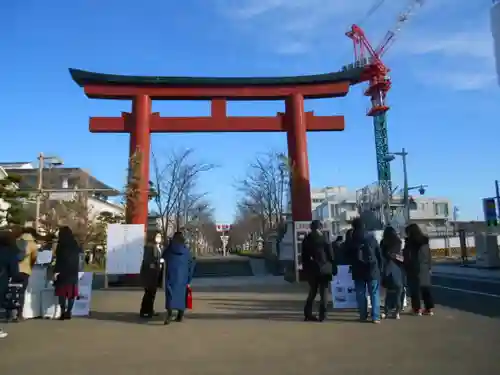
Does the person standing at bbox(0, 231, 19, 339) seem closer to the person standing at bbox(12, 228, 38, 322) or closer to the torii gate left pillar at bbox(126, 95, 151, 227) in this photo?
the person standing at bbox(12, 228, 38, 322)

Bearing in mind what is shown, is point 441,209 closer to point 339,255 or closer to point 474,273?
point 474,273

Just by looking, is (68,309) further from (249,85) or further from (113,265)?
(249,85)

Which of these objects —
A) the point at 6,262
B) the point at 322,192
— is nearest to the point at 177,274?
the point at 6,262

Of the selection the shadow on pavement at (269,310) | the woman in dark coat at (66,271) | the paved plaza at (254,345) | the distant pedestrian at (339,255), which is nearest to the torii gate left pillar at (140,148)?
the shadow on pavement at (269,310)

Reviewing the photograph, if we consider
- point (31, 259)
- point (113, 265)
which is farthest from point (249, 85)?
point (31, 259)

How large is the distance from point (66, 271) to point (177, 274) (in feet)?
6.76

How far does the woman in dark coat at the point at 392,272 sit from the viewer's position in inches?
323

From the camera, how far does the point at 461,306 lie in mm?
10055

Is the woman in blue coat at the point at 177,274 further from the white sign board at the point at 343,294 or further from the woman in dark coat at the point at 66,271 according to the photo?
the white sign board at the point at 343,294

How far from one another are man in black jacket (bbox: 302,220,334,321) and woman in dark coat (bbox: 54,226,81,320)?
414 cm

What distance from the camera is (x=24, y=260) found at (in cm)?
855

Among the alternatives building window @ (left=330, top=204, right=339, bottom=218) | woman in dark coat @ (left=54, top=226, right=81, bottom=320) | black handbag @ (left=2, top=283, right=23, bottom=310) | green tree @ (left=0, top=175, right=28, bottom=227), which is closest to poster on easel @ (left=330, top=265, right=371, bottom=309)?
woman in dark coat @ (left=54, top=226, right=81, bottom=320)

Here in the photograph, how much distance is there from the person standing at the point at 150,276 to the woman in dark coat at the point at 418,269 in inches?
183

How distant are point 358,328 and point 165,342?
2.98 m
